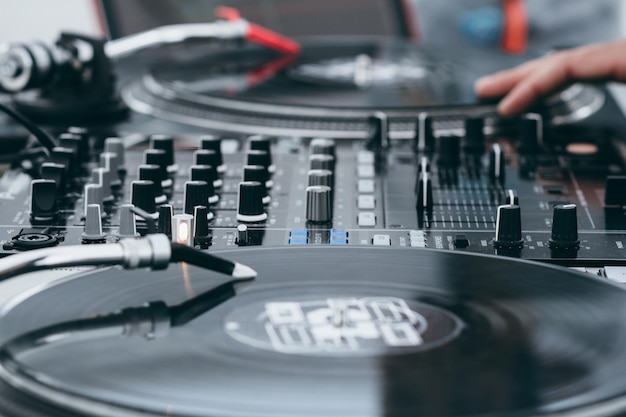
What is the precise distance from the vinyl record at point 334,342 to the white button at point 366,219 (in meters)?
0.25

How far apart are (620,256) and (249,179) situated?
1.32ft

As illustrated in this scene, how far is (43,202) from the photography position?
126cm

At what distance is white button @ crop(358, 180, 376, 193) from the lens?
138 cm

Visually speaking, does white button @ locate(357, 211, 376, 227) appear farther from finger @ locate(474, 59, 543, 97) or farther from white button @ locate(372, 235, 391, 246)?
finger @ locate(474, 59, 543, 97)

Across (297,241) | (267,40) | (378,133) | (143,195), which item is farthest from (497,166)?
(267,40)

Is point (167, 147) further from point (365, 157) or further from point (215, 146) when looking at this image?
point (365, 157)

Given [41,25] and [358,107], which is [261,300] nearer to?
[358,107]

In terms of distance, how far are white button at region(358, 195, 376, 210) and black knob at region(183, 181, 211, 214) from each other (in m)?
0.18

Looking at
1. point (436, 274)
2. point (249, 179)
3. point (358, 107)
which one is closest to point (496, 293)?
point (436, 274)

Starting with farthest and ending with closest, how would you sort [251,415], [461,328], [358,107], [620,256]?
[358,107] → [620,256] → [461,328] → [251,415]

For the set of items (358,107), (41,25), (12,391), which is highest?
(41,25)

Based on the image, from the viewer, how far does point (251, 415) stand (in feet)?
2.23

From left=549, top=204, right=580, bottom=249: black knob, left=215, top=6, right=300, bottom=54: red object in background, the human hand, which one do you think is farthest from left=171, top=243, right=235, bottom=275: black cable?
left=215, top=6, right=300, bottom=54: red object in background

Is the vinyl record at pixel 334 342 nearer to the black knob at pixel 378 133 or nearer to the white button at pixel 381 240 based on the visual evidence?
the white button at pixel 381 240
